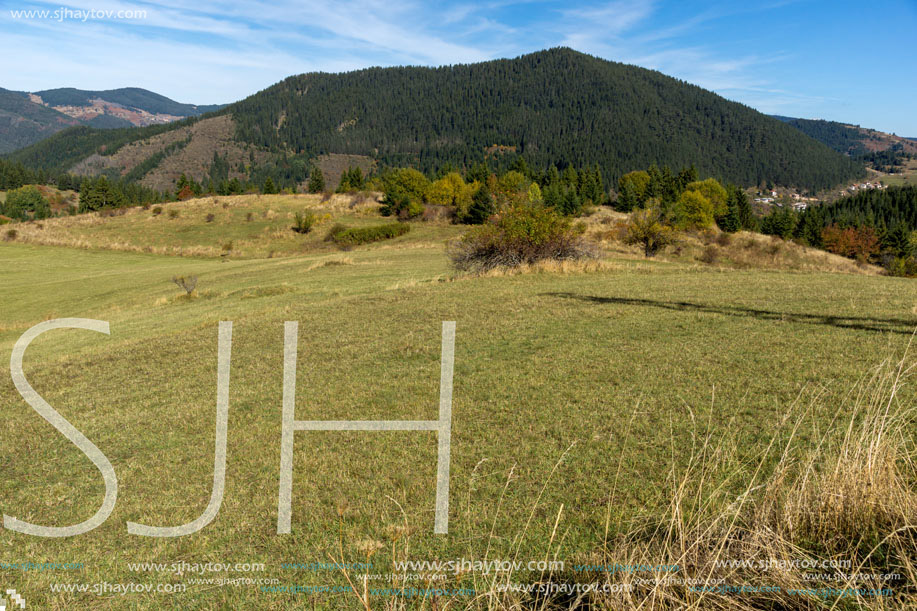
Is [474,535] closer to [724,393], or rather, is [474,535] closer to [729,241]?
[724,393]

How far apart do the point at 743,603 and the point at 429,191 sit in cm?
7197

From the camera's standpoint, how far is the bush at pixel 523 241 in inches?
782

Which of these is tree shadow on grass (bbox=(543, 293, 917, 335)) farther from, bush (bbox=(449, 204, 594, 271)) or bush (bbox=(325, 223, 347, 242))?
bush (bbox=(325, 223, 347, 242))

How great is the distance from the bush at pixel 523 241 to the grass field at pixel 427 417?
629cm

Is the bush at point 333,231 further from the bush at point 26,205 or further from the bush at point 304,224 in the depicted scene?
the bush at point 26,205

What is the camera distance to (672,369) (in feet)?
21.7

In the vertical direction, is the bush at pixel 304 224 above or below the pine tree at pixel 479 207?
below

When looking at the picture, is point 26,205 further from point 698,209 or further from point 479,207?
point 698,209

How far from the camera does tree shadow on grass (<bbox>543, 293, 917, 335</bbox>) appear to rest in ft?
26.2

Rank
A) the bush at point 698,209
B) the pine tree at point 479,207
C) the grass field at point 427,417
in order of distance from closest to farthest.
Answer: the grass field at point 427,417, the pine tree at point 479,207, the bush at point 698,209

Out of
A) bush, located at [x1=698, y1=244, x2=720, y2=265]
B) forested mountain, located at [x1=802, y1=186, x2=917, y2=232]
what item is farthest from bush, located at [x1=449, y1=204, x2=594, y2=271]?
forested mountain, located at [x1=802, y1=186, x2=917, y2=232]

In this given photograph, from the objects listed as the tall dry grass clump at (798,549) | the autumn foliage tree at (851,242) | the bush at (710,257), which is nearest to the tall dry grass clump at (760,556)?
the tall dry grass clump at (798,549)

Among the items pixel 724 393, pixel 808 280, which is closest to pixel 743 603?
pixel 724 393

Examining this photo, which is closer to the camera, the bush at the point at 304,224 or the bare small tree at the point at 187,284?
the bare small tree at the point at 187,284
